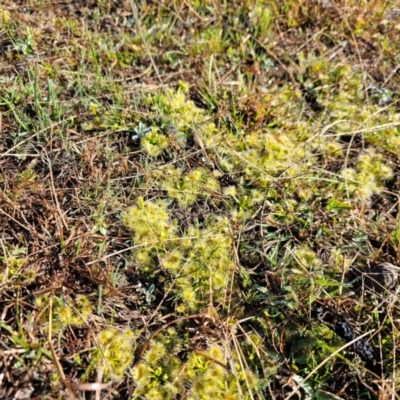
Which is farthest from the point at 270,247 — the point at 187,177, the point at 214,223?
the point at 187,177

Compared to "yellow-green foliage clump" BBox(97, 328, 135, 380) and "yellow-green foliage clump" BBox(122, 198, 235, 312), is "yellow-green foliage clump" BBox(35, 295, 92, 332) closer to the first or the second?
"yellow-green foliage clump" BBox(97, 328, 135, 380)

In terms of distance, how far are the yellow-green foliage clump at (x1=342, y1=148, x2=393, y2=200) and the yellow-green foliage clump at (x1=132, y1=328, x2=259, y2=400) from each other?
1.02m

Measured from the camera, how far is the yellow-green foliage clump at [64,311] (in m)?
1.77

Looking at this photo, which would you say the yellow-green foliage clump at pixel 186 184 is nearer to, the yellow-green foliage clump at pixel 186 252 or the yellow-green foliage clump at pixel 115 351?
the yellow-green foliage clump at pixel 186 252

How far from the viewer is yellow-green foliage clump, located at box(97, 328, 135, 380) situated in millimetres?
1729

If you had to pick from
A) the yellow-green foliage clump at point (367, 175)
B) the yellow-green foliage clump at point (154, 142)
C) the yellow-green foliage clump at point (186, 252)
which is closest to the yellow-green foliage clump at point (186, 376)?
the yellow-green foliage clump at point (186, 252)

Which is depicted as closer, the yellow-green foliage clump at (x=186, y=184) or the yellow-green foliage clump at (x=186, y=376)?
the yellow-green foliage clump at (x=186, y=376)

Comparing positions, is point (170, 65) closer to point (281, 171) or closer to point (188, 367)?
point (281, 171)

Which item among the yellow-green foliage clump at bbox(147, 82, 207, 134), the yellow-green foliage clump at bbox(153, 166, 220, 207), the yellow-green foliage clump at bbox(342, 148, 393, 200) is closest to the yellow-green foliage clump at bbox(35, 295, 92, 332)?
the yellow-green foliage clump at bbox(153, 166, 220, 207)

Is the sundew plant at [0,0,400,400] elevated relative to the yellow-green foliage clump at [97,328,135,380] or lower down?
elevated

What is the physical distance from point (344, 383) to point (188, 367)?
58cm

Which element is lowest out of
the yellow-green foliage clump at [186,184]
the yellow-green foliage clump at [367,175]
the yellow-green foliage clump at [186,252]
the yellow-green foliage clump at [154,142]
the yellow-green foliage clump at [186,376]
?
the yellow-green foliage clump at [186,376]

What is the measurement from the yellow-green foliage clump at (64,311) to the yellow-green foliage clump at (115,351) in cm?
10

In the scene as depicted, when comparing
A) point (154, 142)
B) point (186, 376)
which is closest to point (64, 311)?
point (186, 376)
